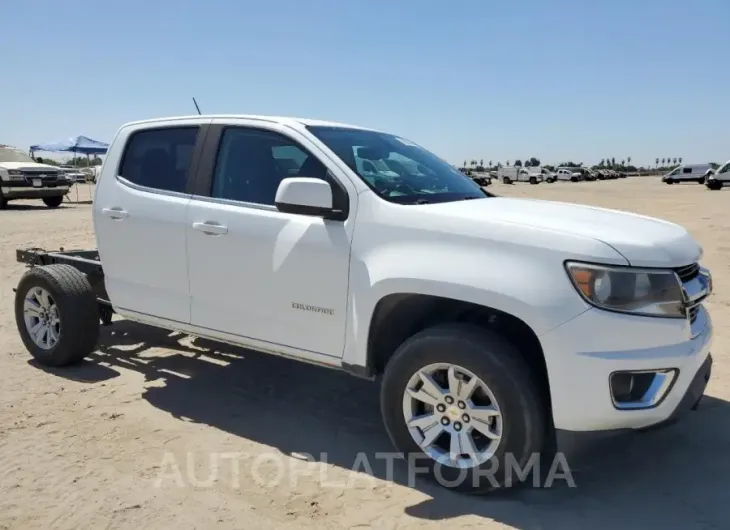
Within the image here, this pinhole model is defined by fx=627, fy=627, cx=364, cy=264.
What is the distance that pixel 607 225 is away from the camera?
313cm

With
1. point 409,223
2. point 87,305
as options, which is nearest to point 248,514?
point 409,223

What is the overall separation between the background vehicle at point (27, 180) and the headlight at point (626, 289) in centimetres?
2205

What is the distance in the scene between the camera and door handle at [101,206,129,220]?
446 centimetres

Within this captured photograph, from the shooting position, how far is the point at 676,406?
9.60 ft

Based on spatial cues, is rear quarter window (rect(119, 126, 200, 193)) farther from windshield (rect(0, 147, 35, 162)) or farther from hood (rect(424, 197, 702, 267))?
windshield (rect(0, 147, 35, 162))

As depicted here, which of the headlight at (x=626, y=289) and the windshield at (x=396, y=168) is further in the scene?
the windshield at (x=396, y=168)

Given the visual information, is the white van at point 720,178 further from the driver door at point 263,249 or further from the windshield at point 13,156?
the driver door at point 263,249

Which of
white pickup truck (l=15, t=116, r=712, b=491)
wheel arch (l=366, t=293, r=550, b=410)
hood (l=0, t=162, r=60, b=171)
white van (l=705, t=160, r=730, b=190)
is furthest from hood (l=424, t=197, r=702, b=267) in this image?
white van (l=705, t=160, r=730, b=190)

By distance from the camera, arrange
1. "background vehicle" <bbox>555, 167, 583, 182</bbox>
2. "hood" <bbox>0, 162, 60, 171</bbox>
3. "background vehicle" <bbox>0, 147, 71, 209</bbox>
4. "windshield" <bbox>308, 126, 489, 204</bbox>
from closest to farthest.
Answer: "windshield" <bbox>308, 126, 489, 204</bbox> → "background vehicle" <bbox>0, 147, 71, 209</bbox> → "hood" <bbox>0, 162, 60, 171</bbox> → "background vehicle" <bbox>555, 167, 583, 182</bbox>

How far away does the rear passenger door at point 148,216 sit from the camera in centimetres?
421

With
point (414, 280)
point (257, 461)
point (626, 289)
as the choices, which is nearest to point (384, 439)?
point (257, 461)

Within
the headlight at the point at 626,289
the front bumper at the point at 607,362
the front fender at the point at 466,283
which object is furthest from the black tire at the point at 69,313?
the headlight at the point at 626,289

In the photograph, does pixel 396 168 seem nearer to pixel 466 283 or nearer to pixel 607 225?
pixel 466 283

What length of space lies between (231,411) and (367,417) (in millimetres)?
941
